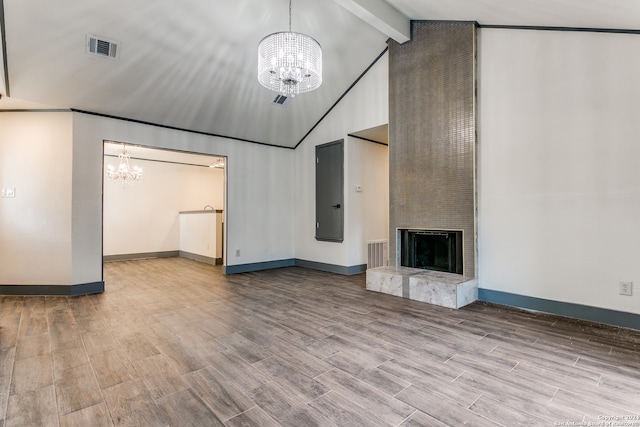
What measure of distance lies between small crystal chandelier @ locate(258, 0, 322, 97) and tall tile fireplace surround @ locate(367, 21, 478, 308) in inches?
70.5

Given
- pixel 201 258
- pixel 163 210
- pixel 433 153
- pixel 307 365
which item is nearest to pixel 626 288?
pixel 433 153

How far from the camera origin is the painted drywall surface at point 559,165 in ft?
9.37

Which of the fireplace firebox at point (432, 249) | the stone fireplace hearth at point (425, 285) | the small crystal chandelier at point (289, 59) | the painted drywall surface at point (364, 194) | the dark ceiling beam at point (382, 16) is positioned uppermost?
the dark ceiling beam at point (382, 16)

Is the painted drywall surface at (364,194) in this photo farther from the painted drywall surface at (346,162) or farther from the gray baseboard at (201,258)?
the gray baseboard at (201,258)

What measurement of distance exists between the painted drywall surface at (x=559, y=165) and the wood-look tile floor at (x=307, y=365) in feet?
1.59

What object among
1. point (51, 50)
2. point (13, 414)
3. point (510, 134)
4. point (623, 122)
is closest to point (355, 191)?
point (510, 134)

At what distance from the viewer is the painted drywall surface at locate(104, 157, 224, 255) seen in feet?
24.2

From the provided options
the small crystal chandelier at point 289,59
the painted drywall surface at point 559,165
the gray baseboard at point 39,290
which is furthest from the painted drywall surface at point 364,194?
the gray baseboard at point 39,290

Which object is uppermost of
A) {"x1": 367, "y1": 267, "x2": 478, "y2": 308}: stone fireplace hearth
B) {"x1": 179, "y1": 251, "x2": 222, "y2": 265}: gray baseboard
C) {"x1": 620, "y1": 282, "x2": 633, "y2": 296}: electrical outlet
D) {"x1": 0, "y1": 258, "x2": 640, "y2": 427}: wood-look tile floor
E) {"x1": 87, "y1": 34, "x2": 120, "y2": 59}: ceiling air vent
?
{"x1": 87, "y1": 34, "x2": 120, "y2": 59}: ceiling air vent

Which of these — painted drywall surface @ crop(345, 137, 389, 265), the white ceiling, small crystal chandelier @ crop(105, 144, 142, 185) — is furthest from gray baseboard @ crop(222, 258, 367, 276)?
small crystal chandelier @ crop(105, 144, 142, 185)

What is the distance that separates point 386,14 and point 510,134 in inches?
83.8

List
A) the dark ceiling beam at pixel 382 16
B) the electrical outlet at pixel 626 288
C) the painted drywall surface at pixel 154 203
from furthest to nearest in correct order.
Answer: the painted drywall surface at pixel 154 203, the dark ceiling beam at pixel 382 16, the electrical outlet at pixel 626 288

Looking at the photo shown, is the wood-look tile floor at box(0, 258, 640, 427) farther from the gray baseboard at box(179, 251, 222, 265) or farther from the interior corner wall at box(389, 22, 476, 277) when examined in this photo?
the gray baseboard at box(179, 251, 222, 265)

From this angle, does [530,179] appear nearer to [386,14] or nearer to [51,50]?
[386,14]
